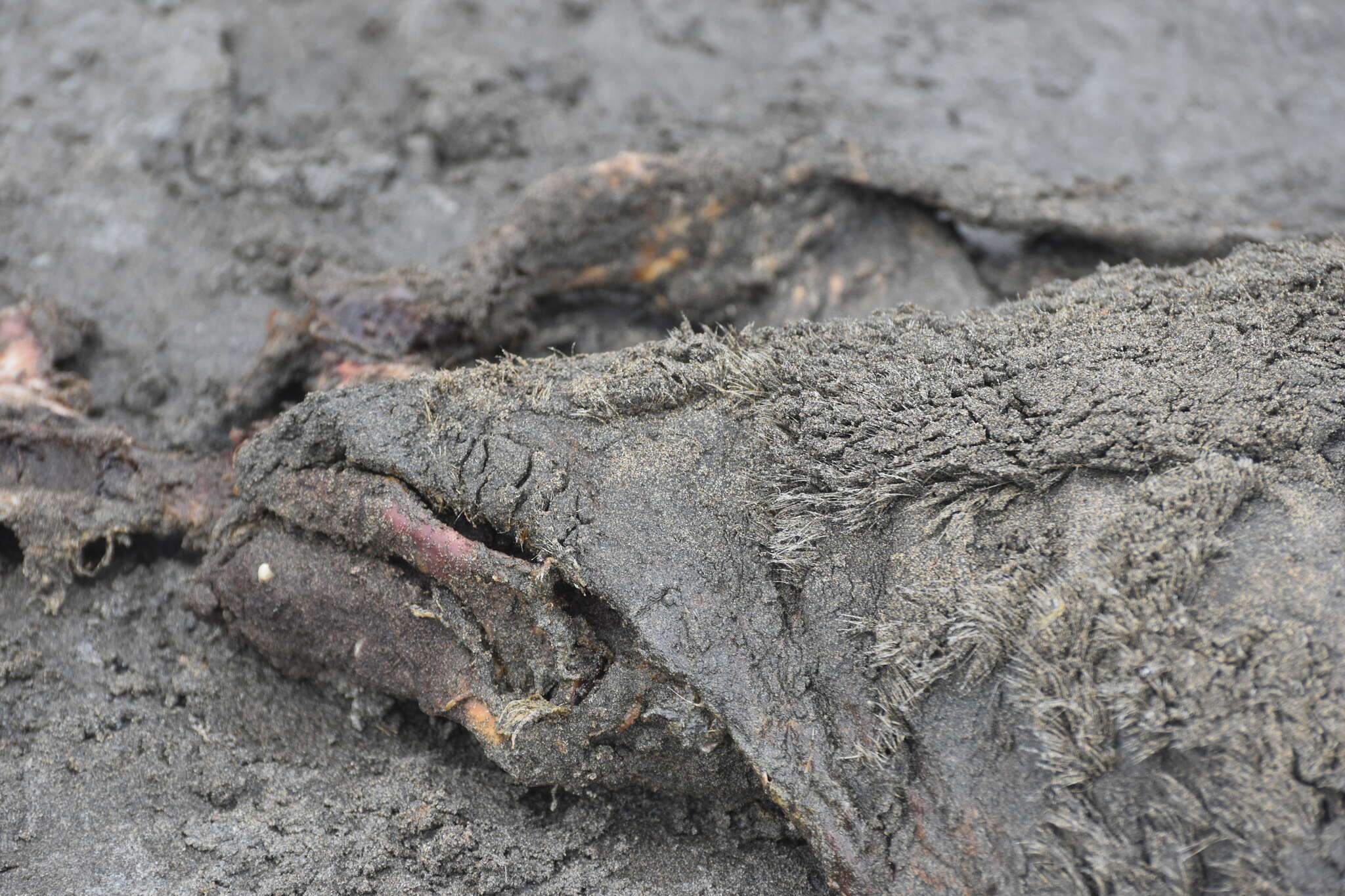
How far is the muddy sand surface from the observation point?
7.41ft

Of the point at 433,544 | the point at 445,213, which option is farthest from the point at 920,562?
the point at 445,213

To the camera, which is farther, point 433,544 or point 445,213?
point 445,213

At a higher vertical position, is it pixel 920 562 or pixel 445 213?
pixel 920 562

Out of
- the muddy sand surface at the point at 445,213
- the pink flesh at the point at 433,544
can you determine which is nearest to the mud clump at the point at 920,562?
the pink flesh at the point at 433,544

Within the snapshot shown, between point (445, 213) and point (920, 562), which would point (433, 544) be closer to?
point (920, 562)

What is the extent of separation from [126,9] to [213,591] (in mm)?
3007

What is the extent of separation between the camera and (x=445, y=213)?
3.82 metres

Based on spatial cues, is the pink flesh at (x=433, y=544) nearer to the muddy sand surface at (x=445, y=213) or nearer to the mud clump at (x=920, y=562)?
the mud clump at (x=920, y=562)

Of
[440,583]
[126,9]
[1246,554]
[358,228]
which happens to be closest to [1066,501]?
[1246,554]

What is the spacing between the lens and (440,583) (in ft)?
7.57

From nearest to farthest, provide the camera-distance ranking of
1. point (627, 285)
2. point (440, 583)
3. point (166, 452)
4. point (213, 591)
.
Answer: point (440, 583) < point (213, 591) < point (166, 452) < point (627, 285)

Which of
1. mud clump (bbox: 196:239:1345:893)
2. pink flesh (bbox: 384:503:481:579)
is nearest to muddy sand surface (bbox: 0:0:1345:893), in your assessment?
mud clump (bbox: 196:239:1345:893)

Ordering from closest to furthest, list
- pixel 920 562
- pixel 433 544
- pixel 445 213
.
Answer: pixel 920 562 → pixel 433 544 → pixel 445 213

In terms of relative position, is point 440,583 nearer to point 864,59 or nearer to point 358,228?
point 358,228
